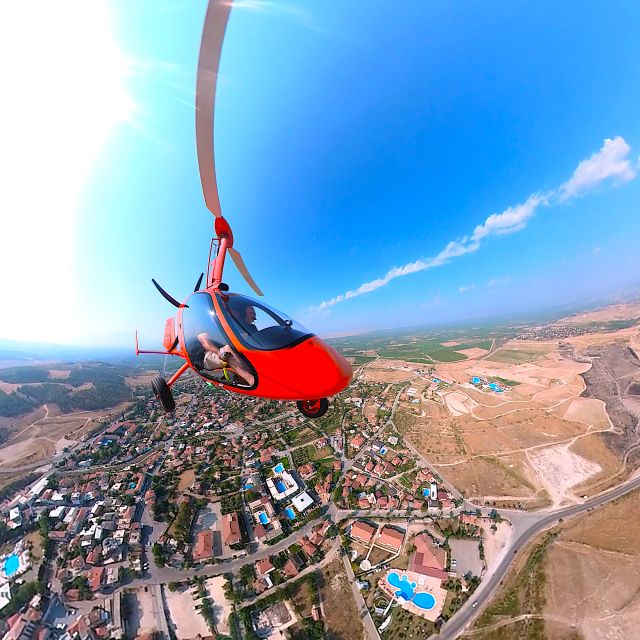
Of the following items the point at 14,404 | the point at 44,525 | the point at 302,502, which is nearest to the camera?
the point at 44,525

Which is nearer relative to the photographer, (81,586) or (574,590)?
(574,590)

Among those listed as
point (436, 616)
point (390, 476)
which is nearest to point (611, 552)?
point (436, 616)

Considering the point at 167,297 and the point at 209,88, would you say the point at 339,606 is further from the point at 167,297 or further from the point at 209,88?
the point at 209,88

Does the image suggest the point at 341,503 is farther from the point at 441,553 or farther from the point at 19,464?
the point at 19,464

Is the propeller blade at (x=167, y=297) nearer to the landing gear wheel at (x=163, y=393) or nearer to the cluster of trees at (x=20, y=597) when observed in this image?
the landing gear wheel at (x=163, y=393)

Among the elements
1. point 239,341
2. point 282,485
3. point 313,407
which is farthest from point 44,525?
point 239,341

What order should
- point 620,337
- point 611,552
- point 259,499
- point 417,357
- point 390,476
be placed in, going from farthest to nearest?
point 417,357
point 620,337
point 390,476
point 259,499
point 611,552

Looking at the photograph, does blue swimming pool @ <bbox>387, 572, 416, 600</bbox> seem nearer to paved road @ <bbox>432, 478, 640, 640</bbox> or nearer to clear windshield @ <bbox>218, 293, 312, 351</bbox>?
paved road @ <bbox>432, 478, 640, 640</bbox>
